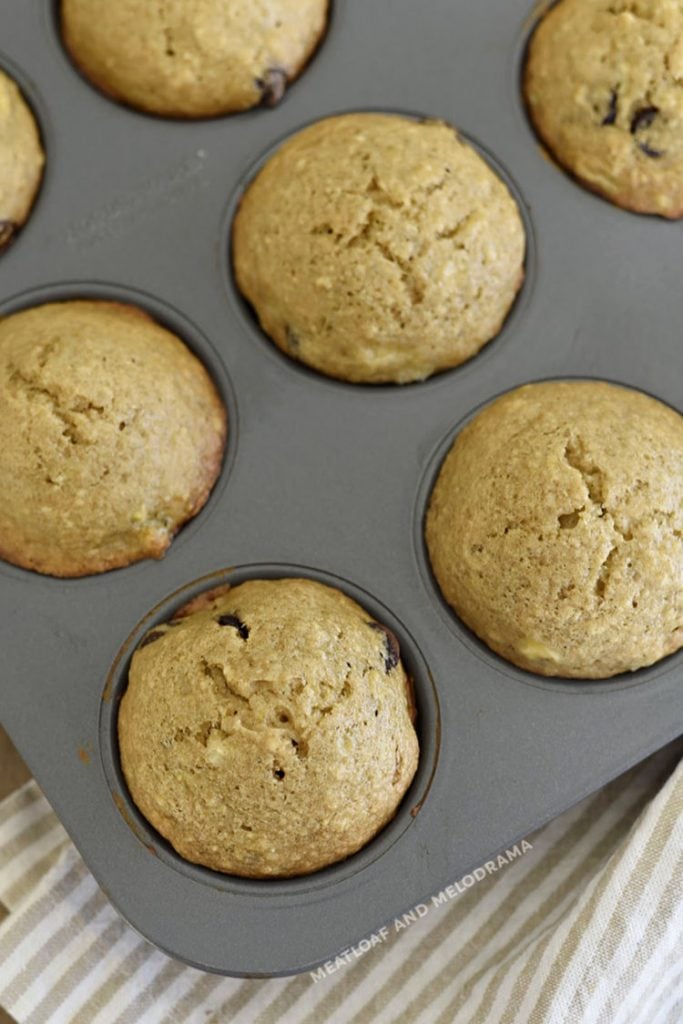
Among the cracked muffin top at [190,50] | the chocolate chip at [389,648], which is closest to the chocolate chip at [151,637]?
the chocolate chip at [389,648]

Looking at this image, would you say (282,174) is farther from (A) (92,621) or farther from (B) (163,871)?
(B) (163,871)

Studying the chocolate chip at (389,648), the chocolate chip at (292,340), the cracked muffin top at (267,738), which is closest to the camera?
the cracked muffin top at (267,738)

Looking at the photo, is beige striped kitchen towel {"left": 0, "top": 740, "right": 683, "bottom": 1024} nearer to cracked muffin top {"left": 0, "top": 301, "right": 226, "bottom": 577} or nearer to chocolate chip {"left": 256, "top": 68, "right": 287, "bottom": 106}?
cracked muffin top {"left": 0, "top": 301, "right": 226, "bottom": 577}

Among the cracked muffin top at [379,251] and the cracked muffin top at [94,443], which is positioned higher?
the cracked muffin top at [379,251]

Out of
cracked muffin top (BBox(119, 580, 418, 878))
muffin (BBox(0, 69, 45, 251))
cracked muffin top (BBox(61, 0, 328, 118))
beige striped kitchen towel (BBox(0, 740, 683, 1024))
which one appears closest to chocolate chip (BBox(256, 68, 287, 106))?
cracked muffin top (BBox(61, 0, 328, 118))

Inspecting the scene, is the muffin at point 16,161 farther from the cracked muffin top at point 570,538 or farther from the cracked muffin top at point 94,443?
the cracked muffin top at point 570,538

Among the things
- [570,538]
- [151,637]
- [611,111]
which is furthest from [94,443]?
[611,111]

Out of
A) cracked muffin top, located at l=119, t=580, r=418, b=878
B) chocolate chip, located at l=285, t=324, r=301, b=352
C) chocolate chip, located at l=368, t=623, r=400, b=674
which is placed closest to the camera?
cracked muffin top, located at l=119, t=580, r=418, b=878

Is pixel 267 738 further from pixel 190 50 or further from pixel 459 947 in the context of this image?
pixel 190 50
